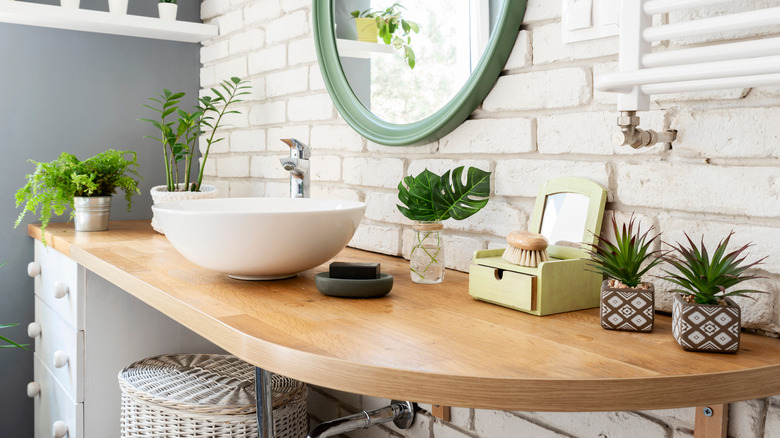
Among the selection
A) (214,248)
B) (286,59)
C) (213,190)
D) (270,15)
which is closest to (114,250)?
(213,190)

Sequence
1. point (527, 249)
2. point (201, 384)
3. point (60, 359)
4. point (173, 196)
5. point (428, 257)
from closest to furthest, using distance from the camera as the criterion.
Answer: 1. point (527, 249)
2. point (428, 257)
3. point (201, 384)
4. point (60, 359)
5. point (173, 196)

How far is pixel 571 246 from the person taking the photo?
1062mm

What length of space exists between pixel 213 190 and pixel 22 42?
87 centimetres

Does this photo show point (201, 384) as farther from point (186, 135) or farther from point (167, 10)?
point (167, 10)

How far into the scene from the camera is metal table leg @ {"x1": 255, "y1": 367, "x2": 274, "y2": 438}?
1.22 m

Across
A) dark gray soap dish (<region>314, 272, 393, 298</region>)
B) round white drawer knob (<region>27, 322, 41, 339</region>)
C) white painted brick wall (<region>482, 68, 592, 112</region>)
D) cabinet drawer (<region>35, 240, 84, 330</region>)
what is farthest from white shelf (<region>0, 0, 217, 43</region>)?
dark gray soap dish (<region>314, 272, 393, 298</region>)

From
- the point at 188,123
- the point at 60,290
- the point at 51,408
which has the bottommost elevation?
the point at 51,408

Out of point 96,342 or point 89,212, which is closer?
point 96,342

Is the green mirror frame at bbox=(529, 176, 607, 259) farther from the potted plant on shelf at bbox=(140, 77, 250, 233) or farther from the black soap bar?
the potted plant on shelf at bbox=(140, 77, 250, 233)

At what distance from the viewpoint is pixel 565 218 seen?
3.54 ft

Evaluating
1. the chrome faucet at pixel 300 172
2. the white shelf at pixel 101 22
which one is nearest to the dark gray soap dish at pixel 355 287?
the chrome faucet at pixel 300 172

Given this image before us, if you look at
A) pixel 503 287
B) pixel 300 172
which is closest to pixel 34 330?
pixel 300 172

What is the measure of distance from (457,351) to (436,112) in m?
0.70

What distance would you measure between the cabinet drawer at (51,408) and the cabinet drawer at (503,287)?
1199 mm
